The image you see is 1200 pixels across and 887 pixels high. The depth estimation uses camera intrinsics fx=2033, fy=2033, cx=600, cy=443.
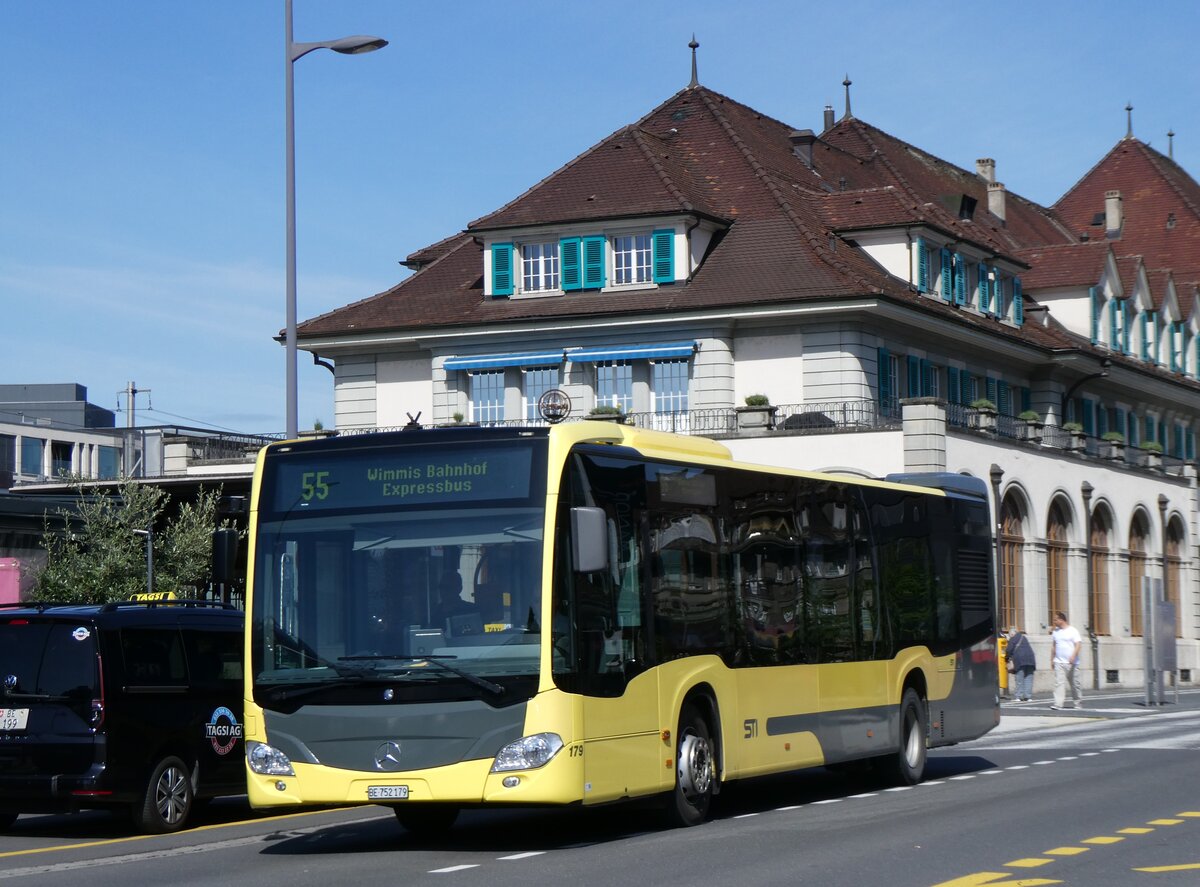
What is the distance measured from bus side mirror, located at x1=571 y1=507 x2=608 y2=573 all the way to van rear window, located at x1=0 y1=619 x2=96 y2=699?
4.63 meters

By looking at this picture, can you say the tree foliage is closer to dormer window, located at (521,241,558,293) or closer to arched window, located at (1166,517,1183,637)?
dormer window, located at (521,241,558,293)

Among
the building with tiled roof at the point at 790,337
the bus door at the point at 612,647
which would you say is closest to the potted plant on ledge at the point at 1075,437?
the building with tiled roof at the point at 790,337

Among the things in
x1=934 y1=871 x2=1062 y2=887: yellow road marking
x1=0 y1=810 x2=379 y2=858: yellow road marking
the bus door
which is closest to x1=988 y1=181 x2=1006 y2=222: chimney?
x1=0 y1=810 x2=379 y2=858: yellow road marking

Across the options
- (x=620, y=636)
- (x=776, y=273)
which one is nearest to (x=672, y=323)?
(x=776, y=273)

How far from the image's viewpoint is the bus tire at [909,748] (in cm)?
2075

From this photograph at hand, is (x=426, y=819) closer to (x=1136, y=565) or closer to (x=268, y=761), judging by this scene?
(x=268, y=761)

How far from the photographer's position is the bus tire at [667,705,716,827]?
15867mm

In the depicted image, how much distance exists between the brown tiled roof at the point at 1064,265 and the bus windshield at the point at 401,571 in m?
49.5

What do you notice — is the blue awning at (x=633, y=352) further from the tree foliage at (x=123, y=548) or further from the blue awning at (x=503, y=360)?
the tree foliage at (x=123, y=548)

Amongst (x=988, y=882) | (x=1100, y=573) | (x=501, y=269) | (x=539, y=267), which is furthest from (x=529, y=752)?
(x=1100, y=573)

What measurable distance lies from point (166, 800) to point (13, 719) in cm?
150

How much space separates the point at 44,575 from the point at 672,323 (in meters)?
19.1

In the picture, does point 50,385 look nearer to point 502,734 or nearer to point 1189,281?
point 1189,281

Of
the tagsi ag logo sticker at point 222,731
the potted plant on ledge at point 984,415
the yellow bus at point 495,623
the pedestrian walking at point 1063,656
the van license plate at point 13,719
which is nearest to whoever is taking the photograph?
the yellow bus at point 495,623
